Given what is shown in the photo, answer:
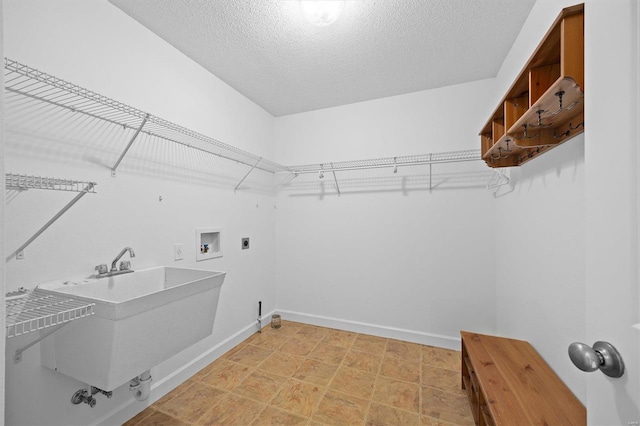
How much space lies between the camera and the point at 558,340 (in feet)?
4.37

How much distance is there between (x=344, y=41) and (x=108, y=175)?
1.86 metres

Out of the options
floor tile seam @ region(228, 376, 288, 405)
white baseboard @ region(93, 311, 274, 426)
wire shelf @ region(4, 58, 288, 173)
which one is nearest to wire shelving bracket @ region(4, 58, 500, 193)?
wire shelf @ region(4, 58, 288, 173)

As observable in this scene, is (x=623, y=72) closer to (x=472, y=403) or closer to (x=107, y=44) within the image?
(x=472, y=403)

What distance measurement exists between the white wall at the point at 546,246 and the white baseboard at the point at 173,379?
2.39 meters

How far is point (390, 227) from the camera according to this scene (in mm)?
2764

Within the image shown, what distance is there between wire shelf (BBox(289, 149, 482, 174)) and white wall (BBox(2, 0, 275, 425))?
2.98ft

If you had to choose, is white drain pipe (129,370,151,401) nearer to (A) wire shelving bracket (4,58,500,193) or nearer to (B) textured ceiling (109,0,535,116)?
(A) wire shelving bracket (4,58,500,193)

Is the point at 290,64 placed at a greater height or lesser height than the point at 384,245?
greater

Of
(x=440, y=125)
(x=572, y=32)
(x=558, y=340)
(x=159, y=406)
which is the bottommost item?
(x=159, y=406)

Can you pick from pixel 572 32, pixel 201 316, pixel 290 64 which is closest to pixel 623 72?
pixel 572 32

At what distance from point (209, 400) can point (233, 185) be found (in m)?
1.77

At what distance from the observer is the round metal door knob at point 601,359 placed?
1.64ft

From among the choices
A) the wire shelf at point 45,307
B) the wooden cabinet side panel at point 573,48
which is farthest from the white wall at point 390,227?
the wire shelf at point 45,307

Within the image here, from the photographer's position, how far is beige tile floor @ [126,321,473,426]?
166 centimetres
